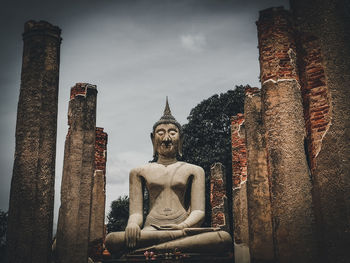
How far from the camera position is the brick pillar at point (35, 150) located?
5969mm

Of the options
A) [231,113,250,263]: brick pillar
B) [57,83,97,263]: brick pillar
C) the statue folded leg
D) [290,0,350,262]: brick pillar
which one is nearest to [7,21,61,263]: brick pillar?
the statue folded leg

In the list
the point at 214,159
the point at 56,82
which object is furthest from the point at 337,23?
the point at 214,159

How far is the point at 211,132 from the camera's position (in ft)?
71.8

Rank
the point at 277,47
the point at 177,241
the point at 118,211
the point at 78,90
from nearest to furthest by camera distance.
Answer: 1. the point at 277,47
2. the point at 177,241
3. the point at 78,90
4. the point at 118,211

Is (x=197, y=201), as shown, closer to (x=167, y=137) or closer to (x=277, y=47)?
(x=167, y=137)

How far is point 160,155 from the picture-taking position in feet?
29.2

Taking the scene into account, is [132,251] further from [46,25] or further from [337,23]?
[337,23]

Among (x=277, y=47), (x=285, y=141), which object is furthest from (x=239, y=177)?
(x=285, y=141)

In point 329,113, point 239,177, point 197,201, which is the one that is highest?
point 239,177

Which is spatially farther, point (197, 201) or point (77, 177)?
point (77, 177)

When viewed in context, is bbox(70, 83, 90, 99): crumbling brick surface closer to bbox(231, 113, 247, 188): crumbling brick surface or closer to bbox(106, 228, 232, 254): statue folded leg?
bbox(106, 228, 232, 254): statue folded leg

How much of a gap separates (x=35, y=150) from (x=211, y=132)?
16.0 m

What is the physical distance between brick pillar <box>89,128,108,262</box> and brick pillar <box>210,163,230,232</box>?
4975 millimetres

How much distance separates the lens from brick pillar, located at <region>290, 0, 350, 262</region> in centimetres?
487
